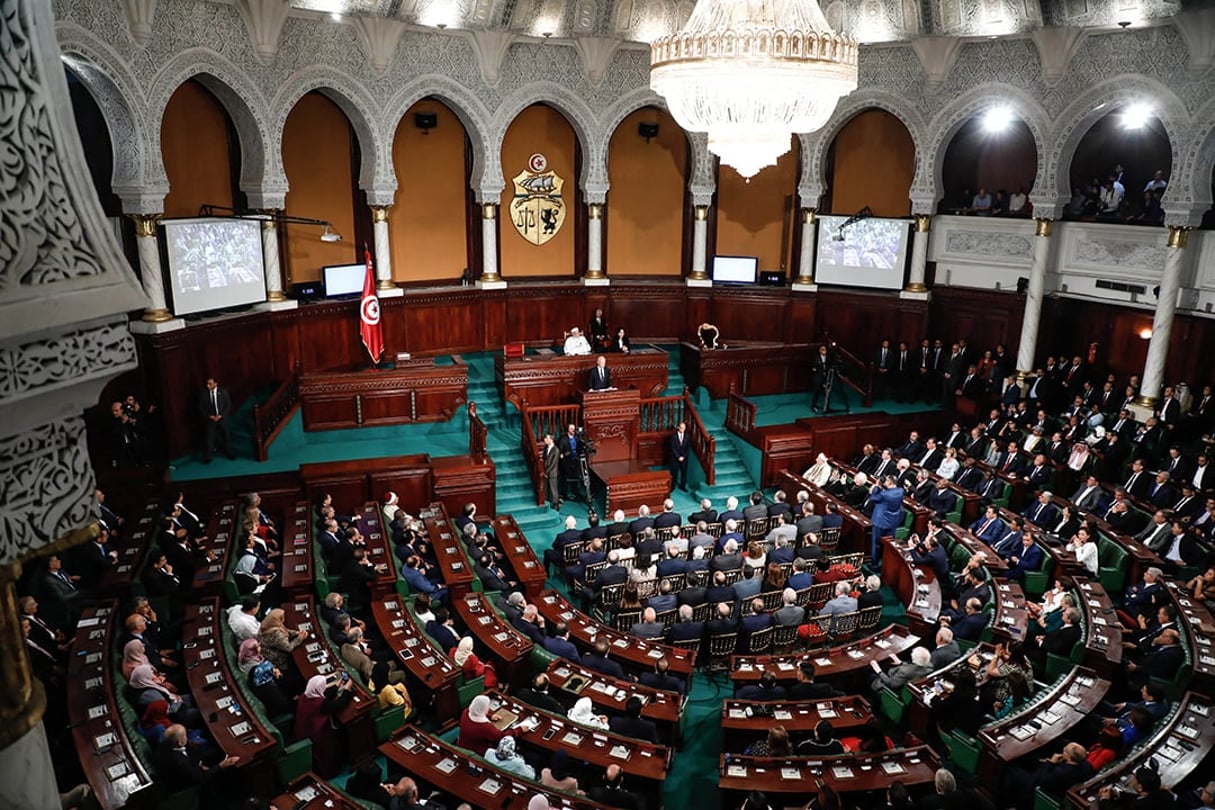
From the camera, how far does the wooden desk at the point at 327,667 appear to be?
8664 millimetres

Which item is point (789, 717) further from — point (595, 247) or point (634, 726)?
point (595, 247)

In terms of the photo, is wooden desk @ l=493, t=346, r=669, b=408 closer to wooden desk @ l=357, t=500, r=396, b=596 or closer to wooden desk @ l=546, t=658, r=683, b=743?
wooden desk @ l=357, t=500, r=396, b=596

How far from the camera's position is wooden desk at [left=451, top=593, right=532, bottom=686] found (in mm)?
10055

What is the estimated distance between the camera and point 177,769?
23.7 feet

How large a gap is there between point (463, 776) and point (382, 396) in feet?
33.1

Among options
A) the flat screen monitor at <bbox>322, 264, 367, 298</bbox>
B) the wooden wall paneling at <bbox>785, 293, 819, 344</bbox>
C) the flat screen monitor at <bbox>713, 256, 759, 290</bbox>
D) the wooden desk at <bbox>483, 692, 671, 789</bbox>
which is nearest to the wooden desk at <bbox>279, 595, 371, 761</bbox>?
the wooden desk at <bbox>483, 692, 671, 789</bbox>

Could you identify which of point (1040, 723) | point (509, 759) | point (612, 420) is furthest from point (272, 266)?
point (1040, 723)

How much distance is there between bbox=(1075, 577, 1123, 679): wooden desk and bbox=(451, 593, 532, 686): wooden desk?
6261 mm

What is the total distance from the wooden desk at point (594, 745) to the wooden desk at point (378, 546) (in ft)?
10.7

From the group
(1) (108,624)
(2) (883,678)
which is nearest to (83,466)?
(1) (108,624)

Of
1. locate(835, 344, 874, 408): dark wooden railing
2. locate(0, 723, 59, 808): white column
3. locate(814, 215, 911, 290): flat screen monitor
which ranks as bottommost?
locate(835, 344, 874, 408): dark wooden railing

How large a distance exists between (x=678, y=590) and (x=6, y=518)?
35.0 ft

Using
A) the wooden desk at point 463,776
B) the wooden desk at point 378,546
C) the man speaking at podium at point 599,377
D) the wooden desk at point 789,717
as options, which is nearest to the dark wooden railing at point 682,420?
the man speaking at podium at point 599,377

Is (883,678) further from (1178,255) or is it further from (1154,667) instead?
(1178,255)
